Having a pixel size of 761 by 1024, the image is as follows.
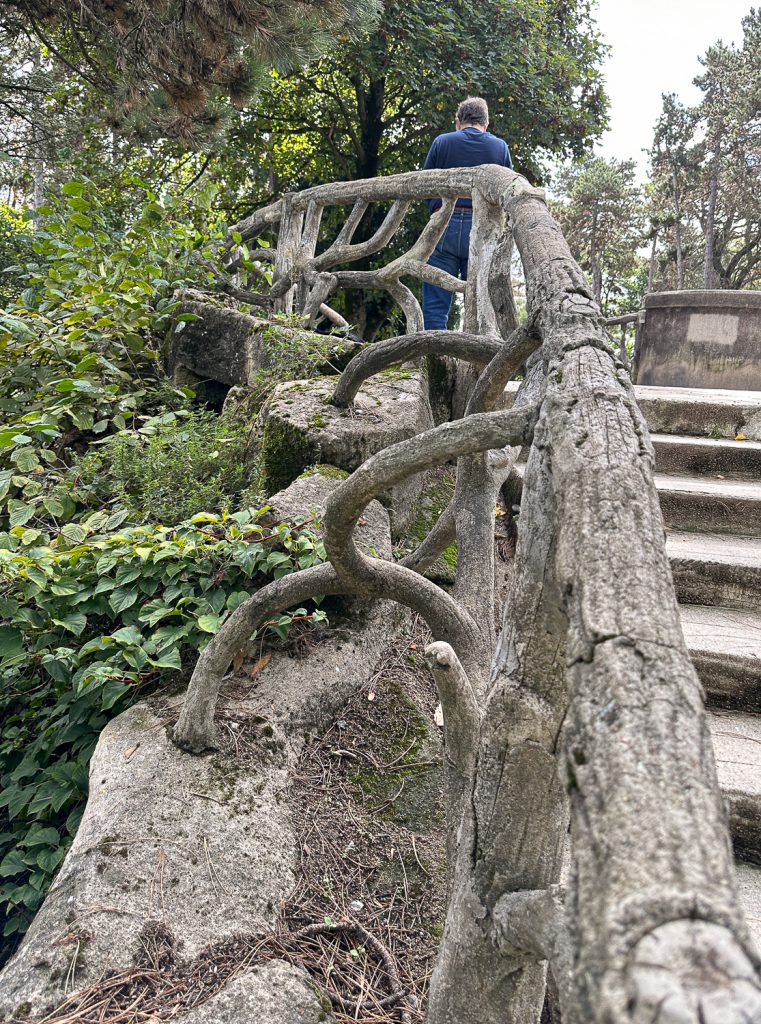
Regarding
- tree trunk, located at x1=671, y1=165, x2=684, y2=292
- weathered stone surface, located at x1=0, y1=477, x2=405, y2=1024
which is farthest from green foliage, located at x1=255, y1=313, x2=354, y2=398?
tree trunk, located at x1=671, y1=165, x2=684, y2=292

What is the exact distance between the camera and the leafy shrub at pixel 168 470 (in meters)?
2.97

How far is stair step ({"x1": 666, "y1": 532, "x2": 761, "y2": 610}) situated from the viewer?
2480 mm

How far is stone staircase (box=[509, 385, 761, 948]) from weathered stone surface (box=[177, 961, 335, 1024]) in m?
0.98

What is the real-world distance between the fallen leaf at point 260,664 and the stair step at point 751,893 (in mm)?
1440

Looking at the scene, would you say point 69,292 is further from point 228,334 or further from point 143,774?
point 143,774

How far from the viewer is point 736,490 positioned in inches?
119

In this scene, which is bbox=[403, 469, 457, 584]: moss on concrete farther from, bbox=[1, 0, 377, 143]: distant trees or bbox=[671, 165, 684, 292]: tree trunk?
bbox=[671, 165, 684, 292]: tree trunk

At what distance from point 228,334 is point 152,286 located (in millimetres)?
750

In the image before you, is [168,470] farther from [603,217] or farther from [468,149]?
[603,217]

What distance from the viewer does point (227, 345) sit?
420cm

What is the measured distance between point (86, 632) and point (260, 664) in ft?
2.42

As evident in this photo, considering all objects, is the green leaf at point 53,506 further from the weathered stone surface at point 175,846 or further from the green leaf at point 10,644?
the weathered stone surface at point 175,846

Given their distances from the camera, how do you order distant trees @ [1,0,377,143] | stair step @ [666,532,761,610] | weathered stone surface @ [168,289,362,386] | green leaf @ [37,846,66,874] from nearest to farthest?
green leaf @ [37,846,66,874]
stair step @ [666,532,761,610]
distant trees @ [1,0,377,143]
weathered stone surface @ [168,289,362,386]

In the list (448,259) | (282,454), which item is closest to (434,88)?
(448,259)
